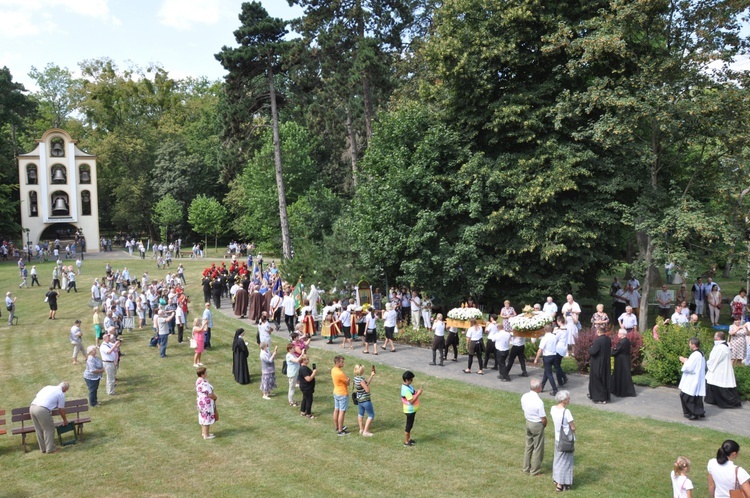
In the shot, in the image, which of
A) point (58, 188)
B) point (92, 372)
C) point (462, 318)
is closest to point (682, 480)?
point (462, 318)

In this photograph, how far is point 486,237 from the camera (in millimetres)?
21047

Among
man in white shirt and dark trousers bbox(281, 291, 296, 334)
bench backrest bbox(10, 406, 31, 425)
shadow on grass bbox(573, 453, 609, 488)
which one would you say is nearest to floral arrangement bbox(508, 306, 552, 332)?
shadow on grass bbox(573, 453, 609, 488)

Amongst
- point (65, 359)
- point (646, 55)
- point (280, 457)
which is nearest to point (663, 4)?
point (646, 55)

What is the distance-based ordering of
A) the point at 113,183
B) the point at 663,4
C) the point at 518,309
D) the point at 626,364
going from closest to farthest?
the point at 626,364 < the point at 663,4 < the point at 518,309 < the point at 113,183

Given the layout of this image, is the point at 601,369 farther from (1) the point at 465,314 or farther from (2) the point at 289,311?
(2) the point at 289,311

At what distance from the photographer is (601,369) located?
13.3 meters

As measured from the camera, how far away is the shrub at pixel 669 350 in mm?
14234

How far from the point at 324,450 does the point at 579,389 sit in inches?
273

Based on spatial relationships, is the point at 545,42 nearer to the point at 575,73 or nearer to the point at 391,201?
the point at 575,73

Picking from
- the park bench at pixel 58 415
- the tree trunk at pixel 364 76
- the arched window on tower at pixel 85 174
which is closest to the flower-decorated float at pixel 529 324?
the park bench at pixel 58 415

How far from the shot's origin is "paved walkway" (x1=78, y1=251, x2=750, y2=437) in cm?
1212

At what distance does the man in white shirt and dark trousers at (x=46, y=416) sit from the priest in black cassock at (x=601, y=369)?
11381 mm

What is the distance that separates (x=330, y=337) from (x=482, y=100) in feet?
33.9

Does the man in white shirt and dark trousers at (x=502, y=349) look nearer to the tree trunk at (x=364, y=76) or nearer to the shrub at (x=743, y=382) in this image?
the shrub at (x=743, y=382)
